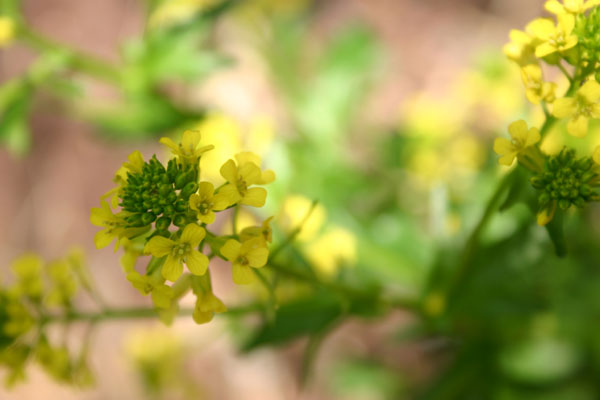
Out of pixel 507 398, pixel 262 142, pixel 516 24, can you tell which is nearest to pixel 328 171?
pixel 262 142

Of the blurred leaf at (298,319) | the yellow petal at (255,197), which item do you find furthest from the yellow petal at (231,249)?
the blurred leaf at (298,319)

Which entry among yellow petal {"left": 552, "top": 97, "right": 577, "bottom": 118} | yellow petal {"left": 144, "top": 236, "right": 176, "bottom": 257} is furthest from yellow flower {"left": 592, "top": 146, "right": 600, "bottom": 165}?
yellow petal {"left": 144, "top": 236, "right": 176, "bottom": 257}

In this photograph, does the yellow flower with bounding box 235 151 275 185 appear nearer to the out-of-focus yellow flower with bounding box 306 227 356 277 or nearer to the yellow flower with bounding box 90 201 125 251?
the yellow flower with bounding box 90 201 125 251

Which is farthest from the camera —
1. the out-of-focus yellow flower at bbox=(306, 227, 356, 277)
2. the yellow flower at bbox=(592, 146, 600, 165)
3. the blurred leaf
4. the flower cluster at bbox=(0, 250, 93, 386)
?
the out-of-focus yellow flower at bbox=(306, 227, 356, 277)

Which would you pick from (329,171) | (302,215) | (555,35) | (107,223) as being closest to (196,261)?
(107,223)

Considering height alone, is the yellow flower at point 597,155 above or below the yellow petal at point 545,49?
below

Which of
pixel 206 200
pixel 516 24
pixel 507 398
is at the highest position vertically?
pixel 516 24

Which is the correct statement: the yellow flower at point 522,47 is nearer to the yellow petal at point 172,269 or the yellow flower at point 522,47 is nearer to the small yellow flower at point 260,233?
the small yellow flower at point 260,233

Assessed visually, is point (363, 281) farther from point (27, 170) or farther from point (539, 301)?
point (27, 170)
